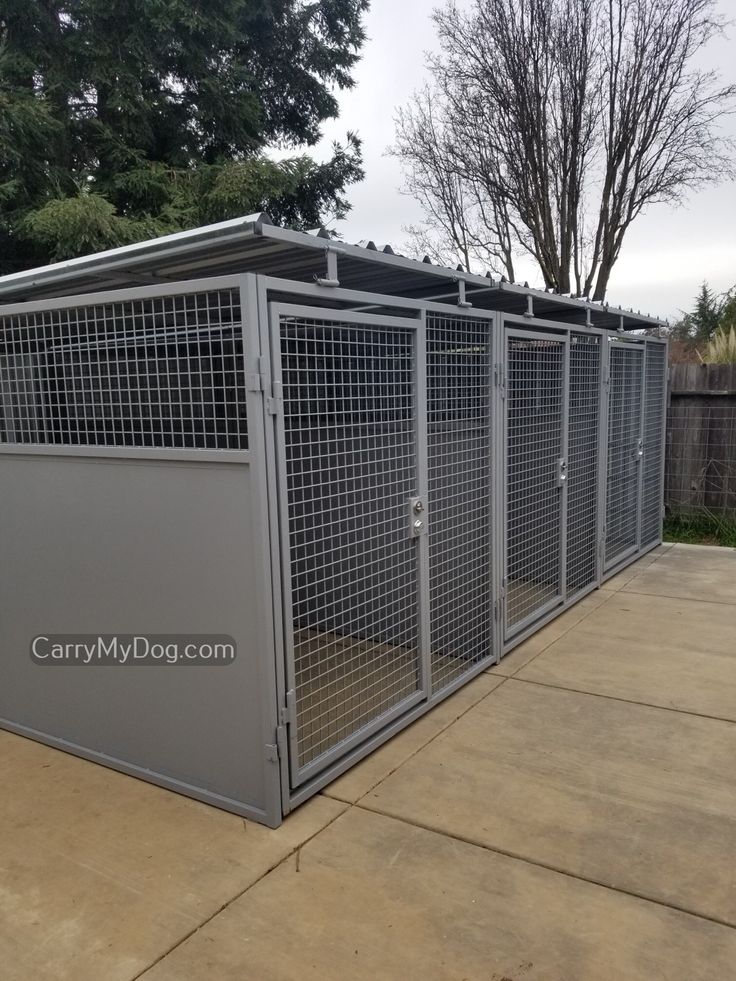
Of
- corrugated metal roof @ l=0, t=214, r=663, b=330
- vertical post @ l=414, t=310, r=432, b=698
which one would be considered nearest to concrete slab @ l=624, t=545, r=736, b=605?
corrugated metal roof @ l=0, t=214, r=663, b=330

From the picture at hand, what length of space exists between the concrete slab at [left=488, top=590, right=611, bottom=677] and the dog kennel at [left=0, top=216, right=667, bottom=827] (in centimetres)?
10

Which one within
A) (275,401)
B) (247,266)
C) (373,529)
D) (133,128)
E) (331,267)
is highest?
(133,128)

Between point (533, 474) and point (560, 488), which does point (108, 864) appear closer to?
point (533, 474)

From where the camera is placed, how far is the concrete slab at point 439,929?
200 centimetres

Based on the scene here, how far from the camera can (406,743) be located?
3309 mm

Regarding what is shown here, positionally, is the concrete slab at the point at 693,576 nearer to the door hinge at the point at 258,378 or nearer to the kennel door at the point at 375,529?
the kennel door at the point at 375,529

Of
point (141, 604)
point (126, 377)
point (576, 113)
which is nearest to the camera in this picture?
point (126, 377)

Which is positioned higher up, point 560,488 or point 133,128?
point 133,128

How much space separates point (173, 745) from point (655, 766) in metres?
2.02

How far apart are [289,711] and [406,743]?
0.83 m

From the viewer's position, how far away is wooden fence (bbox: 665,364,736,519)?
292 inches

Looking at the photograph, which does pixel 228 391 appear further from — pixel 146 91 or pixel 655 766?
pixel 146 91

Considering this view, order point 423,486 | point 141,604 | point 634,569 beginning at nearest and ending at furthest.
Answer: point 141,604 < point 423,486 < point 634,569

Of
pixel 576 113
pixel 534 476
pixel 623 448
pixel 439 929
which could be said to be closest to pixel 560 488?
pixel 534 476
